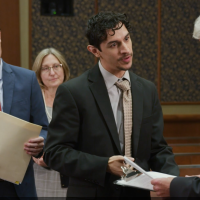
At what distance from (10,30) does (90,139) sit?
433cm

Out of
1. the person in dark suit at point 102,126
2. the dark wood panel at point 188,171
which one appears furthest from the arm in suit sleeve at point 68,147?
the dark wood panel at point 188,171

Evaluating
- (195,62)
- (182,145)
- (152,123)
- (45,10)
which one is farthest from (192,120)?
(152,123)

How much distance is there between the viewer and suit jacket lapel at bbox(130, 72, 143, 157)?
1.66m

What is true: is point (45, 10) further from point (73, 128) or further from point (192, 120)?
point (73, 128)

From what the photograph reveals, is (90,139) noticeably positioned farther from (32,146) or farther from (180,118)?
(180,118)

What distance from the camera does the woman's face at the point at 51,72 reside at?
3016mm

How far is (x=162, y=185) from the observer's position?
4.79 ft

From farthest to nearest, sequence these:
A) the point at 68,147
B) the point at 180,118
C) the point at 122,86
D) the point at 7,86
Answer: the point at 180,118, the point at 7,86, the point at 122,86, the point at 68,147

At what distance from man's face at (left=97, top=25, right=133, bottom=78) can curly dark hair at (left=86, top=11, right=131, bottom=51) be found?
0.02m

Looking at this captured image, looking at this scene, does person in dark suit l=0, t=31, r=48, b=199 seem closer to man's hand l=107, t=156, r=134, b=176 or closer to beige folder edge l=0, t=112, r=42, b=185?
beige folder edge l=0, t=112, r=42, b=185

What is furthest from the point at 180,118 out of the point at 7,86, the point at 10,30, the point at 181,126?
the point at 7,86

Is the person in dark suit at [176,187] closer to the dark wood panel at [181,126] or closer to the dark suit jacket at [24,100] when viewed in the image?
the dark suit jacket at [24,100]

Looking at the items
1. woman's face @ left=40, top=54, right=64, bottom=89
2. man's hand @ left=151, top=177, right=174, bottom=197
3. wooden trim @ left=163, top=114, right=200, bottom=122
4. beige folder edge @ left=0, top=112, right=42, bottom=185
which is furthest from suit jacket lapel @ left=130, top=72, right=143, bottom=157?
wooden trim @ left=163, top=114, right=200, bottom=122

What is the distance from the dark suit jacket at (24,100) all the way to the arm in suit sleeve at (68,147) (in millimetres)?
335
